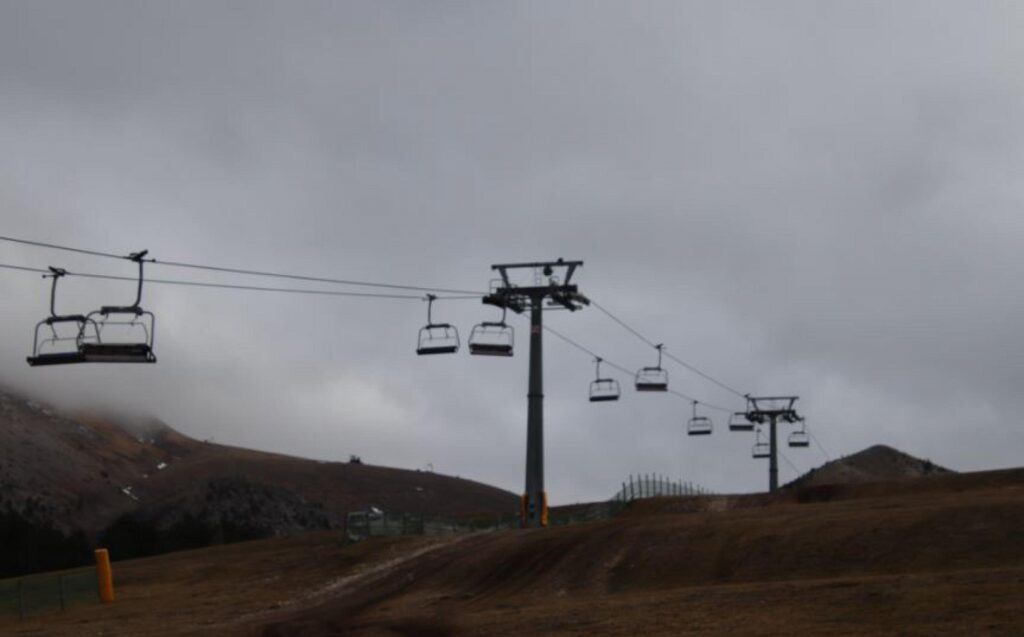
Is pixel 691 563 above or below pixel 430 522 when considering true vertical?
below

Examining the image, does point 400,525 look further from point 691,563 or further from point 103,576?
point 691,563

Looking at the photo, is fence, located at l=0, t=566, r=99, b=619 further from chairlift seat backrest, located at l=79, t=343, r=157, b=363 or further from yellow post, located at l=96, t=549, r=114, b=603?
chairlift seat backrest, located at l=79, t=343, r=157, b=363

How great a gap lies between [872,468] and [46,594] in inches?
2862

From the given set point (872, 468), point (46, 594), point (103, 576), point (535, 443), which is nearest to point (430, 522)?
point (535, 443)

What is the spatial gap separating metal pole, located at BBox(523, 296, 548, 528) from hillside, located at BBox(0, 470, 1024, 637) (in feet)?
16.8

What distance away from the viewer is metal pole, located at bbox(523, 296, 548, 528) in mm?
56719

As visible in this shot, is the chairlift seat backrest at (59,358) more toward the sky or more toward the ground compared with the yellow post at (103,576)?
more toward the sky

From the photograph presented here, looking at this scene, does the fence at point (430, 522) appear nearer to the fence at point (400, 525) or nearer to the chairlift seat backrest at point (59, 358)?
the fence at point (400, 525)

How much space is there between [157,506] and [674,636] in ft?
229

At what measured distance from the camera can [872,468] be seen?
352 ft

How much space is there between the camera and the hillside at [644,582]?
28219 millimetres

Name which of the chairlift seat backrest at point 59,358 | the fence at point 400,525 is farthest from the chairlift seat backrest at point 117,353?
the fence at point 400,525

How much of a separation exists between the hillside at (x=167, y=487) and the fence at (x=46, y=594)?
1280 inches

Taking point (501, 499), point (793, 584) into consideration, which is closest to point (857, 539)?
point (793, 584)
